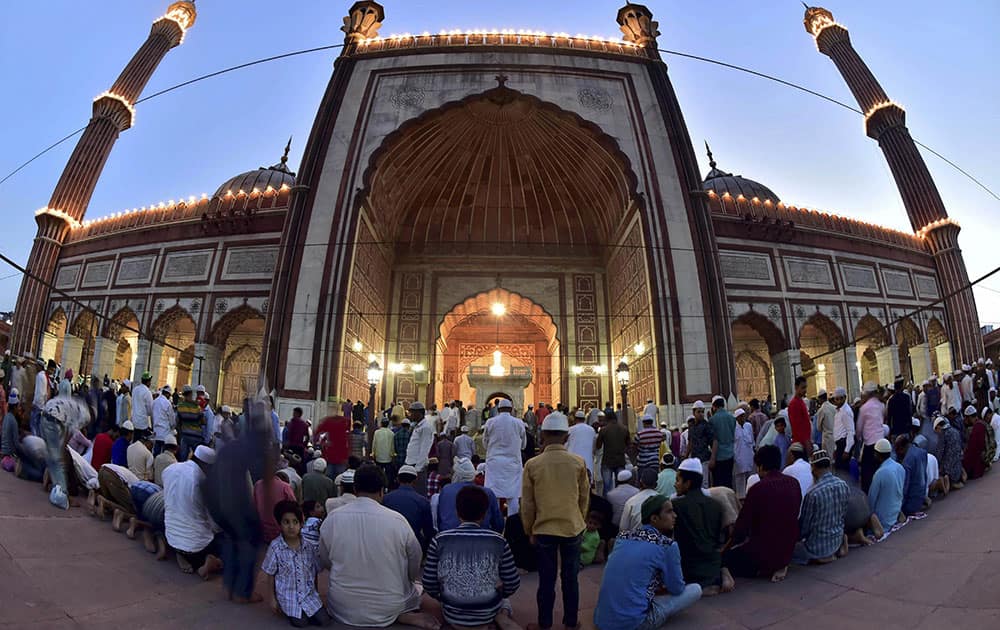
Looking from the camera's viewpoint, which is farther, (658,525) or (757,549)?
(757,549)

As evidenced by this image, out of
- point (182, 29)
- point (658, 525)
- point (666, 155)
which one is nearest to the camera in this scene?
point (658, 525)

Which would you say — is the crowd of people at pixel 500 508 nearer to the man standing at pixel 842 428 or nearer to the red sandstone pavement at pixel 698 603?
the man standing at pixel 842 428

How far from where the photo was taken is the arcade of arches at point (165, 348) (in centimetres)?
1595

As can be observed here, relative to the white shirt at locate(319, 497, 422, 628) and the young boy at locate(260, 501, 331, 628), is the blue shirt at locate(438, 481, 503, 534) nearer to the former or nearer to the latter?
the white shirt at locate(319, 497, 422, 628)

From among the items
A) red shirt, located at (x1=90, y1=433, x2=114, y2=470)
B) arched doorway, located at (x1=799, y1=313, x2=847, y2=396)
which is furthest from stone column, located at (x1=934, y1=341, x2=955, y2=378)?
red shirt, located at (x1=90, y1=433, x2=114, y2=470)

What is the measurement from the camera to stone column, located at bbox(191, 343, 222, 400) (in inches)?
611

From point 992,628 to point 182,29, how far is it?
2615 centimetres

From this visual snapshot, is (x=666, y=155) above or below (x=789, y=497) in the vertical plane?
above

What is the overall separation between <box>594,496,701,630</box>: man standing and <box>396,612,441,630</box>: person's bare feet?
77cm

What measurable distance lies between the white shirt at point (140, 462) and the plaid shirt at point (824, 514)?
17.5 feet

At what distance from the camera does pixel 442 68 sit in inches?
584

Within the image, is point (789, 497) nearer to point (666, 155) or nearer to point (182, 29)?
point (666, 155)

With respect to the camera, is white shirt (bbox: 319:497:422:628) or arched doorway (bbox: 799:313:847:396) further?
arched doorway (bbox: 799:313:847:396)

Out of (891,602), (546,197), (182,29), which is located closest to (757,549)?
(891,602)
